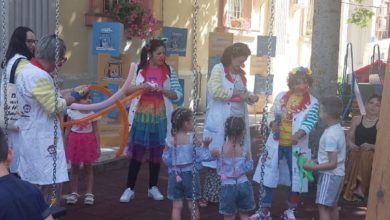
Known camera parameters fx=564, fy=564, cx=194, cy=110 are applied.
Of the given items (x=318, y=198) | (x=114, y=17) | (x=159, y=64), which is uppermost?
(x=114, y=17)

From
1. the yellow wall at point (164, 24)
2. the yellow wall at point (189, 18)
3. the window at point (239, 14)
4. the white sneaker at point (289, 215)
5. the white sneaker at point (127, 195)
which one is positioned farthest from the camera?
the window at point (239, 14)

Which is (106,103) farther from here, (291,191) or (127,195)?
(291,191)

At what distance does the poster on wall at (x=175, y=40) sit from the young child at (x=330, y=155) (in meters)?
5.31

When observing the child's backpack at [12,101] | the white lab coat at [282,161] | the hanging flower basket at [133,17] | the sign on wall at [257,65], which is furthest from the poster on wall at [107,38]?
the sign on wall at [257,65]

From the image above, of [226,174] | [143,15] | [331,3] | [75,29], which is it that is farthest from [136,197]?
[143,15]

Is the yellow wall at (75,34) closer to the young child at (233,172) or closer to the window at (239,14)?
the window at (239,14)

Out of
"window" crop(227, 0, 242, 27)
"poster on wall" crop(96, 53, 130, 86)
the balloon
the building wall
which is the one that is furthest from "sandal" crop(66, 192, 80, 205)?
"window" crop(227, 0, 242, 27)

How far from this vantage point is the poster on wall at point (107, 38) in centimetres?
828

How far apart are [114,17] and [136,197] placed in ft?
15.9

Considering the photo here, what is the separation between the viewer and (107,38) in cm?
841

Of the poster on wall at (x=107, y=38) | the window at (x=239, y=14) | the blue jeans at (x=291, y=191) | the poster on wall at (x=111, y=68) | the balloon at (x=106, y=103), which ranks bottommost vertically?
the blue jeans at (x=291, y=191)

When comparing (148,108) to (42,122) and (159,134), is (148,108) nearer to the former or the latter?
(159,134)

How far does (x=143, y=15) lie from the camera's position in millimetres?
10531

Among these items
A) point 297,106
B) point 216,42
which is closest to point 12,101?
point 297,106
